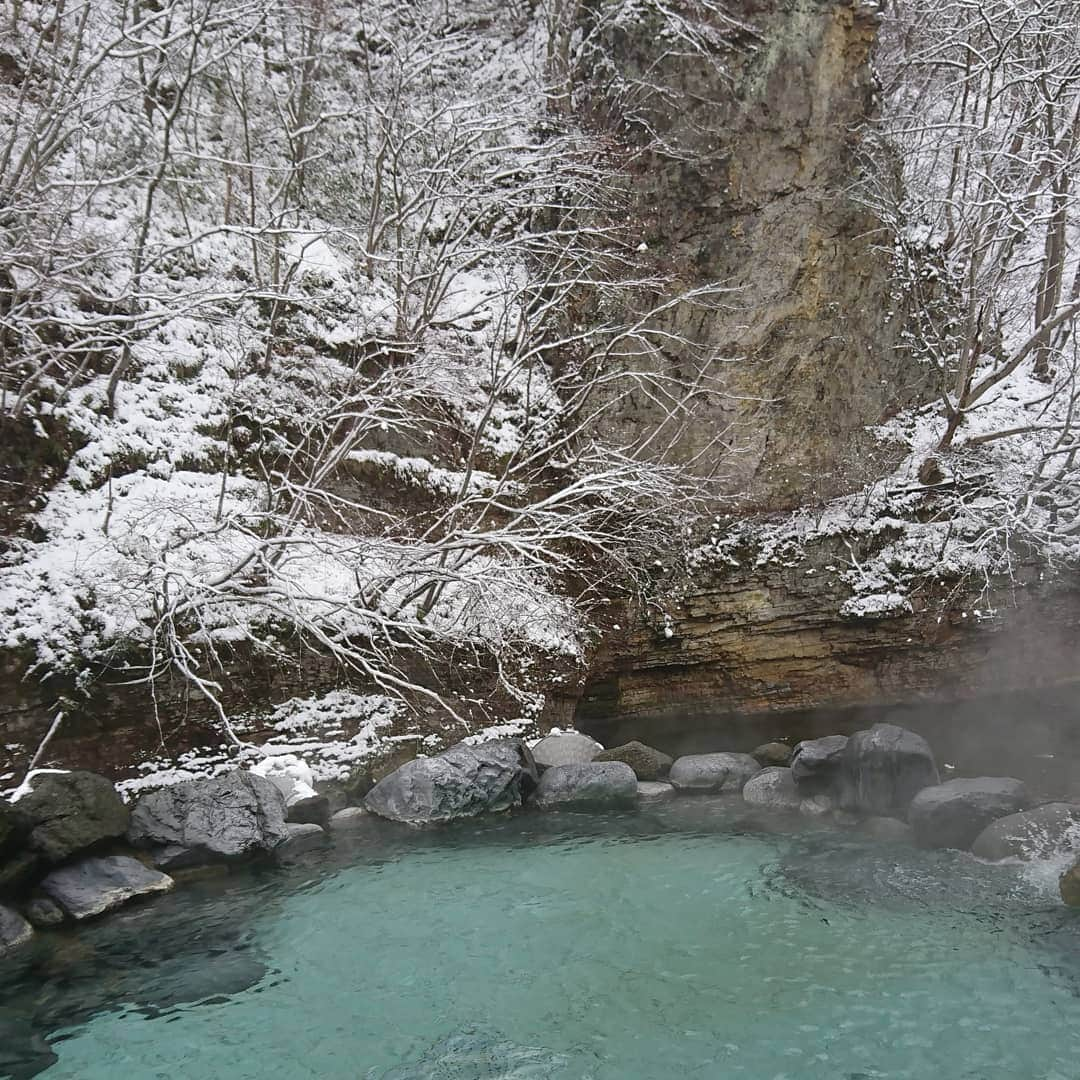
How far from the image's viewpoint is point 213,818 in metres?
6.21

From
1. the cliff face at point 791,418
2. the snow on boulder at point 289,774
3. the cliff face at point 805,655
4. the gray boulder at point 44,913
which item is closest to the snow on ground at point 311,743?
the snow on boulder at point 289,774

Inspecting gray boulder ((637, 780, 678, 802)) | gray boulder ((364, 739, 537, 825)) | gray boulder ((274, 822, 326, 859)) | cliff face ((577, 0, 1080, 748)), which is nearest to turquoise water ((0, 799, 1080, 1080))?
gray boulder ((274, 822, 326, 859))

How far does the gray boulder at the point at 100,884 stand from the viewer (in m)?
5.29

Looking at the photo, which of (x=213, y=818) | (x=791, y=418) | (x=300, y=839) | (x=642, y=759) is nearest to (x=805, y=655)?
(x=642, y=759)

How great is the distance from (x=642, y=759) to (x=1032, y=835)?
3498 millimetres

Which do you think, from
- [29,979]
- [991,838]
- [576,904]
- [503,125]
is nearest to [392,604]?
[576,904]

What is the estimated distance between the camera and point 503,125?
10430mm

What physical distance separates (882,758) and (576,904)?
3.02m

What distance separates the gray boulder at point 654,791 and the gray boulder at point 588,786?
9 cm

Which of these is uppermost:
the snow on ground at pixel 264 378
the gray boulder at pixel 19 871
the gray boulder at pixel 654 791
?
the snow on ground at pixel 264 378

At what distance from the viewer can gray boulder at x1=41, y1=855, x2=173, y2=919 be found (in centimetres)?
529

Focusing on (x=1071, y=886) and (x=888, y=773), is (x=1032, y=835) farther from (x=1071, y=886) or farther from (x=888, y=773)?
(x=888, y=773)

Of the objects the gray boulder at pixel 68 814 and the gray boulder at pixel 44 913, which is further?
the gray boulder at pixel 68 814

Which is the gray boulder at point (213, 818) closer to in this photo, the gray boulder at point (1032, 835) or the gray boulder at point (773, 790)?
the gray boulder at point (773, 790)
